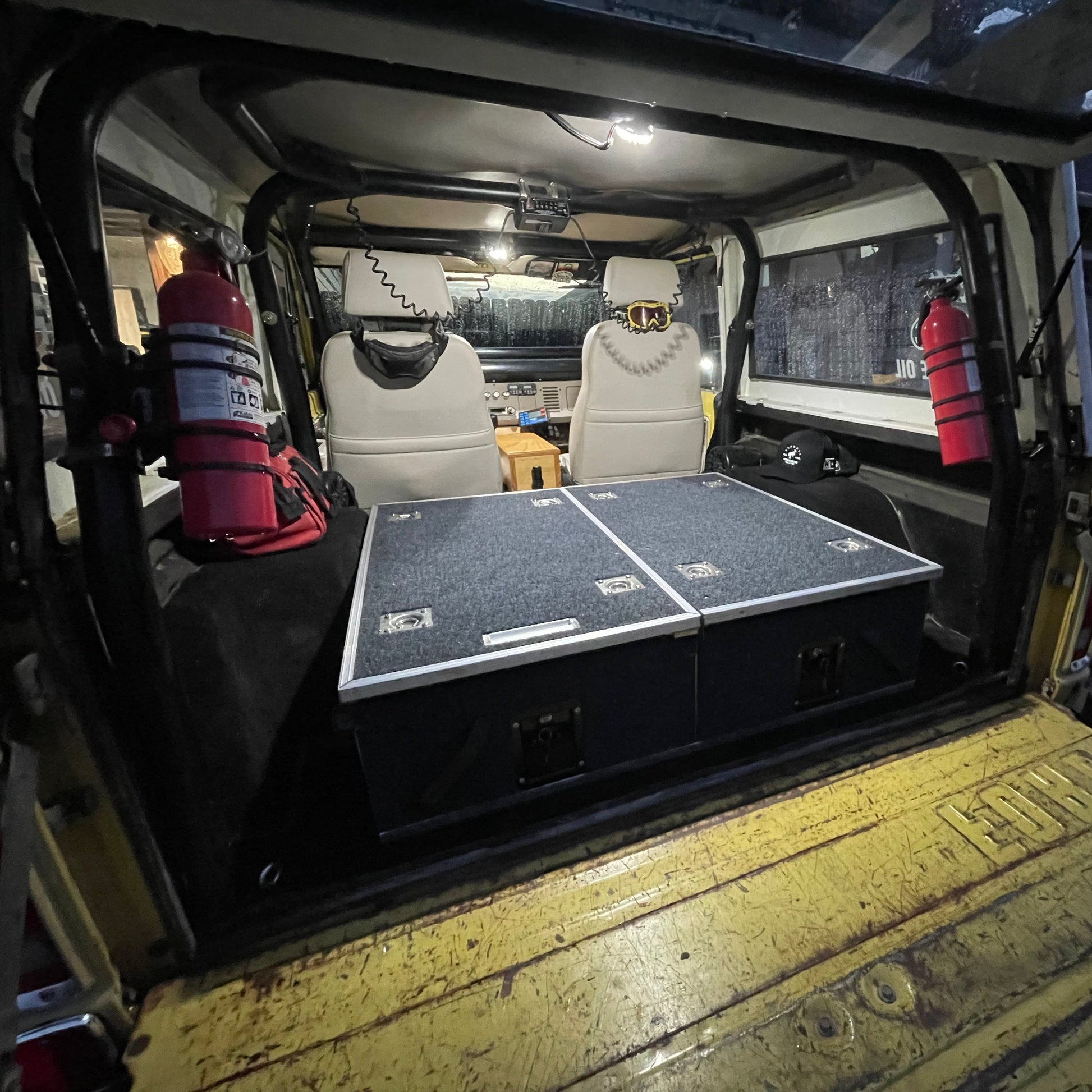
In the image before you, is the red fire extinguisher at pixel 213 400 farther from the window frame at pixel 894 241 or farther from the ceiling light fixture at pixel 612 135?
the window frame at pixel 894 241

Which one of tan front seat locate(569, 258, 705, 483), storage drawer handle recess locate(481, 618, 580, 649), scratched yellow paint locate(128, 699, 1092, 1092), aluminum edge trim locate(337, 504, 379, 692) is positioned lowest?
scratched yellow paint locate(128, 699, 1092, 1092)

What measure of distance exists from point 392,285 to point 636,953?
2564 millimetres

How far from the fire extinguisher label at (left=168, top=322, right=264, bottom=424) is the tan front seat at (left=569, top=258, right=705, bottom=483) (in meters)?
2.01

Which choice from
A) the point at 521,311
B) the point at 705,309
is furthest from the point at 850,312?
the point at 521,311

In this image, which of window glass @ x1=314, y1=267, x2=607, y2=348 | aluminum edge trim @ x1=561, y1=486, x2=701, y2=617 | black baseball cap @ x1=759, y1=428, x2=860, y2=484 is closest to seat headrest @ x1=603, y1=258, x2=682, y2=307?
black baseball cap @ x1=759, y1=428, x2=860, y2=484

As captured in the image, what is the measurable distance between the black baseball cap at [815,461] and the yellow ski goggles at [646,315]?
1008 millimetres

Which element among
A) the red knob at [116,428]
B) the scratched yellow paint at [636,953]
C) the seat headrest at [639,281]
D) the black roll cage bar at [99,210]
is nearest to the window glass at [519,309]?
the seat headrest at [639,281]

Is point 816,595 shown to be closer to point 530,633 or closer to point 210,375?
point 530,633

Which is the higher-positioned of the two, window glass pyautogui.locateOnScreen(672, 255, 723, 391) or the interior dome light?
the interior dome light

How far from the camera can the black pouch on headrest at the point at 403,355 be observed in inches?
91.9

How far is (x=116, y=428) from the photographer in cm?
79

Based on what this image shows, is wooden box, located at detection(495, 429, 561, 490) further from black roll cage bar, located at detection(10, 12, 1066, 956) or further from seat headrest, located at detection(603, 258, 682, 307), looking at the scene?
black roll cage bar, located at detection(10, 12, 1066, 956)

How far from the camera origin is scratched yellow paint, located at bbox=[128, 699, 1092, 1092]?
0.80 meters

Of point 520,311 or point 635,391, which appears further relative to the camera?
point 520,311
